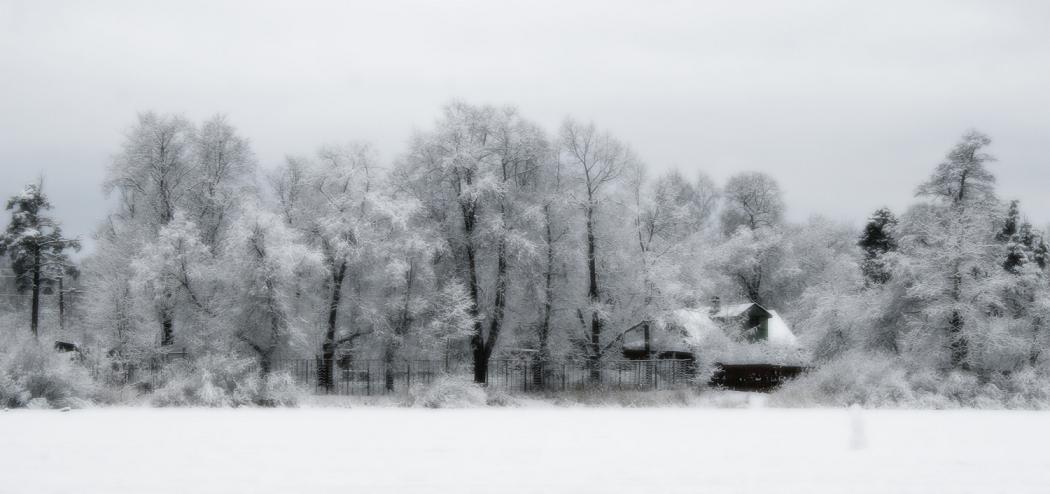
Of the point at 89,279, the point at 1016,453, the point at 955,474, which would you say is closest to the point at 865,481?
the point at 955,474

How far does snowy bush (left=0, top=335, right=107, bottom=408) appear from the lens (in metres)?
33.1

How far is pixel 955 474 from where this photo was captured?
17.5 m

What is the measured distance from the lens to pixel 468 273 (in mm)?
45250

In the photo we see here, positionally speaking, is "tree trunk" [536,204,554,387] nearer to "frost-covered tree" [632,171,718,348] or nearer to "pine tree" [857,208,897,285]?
"frost-covered tree" [632,171,718,348]

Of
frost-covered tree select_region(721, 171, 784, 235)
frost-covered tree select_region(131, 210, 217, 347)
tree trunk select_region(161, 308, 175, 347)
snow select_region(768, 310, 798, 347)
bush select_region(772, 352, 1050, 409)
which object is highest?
frost-covered tree select_region(721, 171, 784, 235)

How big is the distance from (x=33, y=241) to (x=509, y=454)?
5065 cm

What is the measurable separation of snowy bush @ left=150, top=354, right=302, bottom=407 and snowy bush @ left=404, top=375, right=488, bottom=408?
197 inches

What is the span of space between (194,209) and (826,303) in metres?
33.6

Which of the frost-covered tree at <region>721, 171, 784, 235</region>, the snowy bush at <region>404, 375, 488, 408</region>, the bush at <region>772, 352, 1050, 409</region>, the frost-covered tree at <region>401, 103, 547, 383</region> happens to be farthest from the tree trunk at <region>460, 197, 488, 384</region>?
the frost-covered tree at <region>721, 171, 784, 235</region>

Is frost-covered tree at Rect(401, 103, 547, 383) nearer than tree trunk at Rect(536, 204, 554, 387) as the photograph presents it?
Yes

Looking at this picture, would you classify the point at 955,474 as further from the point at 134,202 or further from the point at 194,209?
the point at 134,202

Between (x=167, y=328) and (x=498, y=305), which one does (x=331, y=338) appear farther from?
(x=498, y=305)

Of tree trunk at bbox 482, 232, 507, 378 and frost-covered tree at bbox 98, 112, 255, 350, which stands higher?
frost-covered tree at bbox 98, 112, 255, 350

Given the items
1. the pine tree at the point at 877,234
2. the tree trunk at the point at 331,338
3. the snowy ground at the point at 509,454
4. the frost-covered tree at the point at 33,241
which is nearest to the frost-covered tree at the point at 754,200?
the pine tree at the point at 877,234
